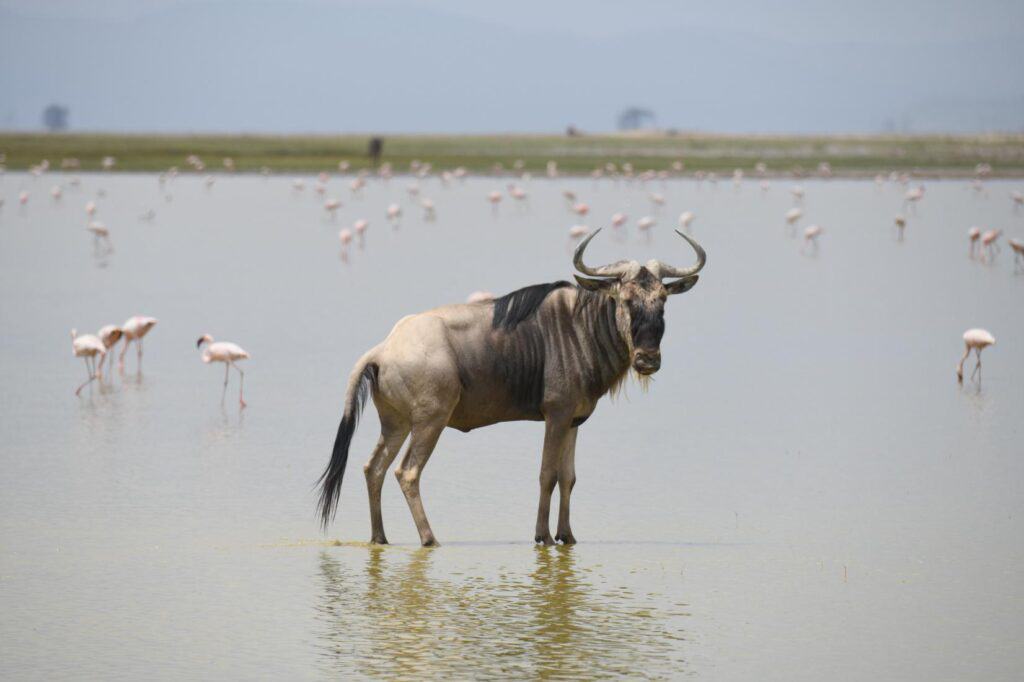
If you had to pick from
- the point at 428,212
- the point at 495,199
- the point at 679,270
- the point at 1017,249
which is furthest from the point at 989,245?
the point at 679,270

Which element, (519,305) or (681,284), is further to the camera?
(519,305)

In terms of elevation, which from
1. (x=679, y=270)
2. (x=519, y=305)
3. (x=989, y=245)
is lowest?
(x=519, y=305)

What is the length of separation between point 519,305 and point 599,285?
2.04ft

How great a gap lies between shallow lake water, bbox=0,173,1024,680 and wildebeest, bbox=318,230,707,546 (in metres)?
0.54

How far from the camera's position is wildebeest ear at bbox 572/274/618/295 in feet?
33.7

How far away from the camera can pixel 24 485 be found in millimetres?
12352

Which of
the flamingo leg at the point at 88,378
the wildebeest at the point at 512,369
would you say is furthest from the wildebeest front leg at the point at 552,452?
the flamingo leg at the point at 88,378

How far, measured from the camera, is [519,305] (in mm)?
10680

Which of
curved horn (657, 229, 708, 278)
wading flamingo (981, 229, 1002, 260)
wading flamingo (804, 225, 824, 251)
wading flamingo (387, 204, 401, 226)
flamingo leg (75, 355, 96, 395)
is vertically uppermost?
wading flamingo (387, 204, 401, 226)

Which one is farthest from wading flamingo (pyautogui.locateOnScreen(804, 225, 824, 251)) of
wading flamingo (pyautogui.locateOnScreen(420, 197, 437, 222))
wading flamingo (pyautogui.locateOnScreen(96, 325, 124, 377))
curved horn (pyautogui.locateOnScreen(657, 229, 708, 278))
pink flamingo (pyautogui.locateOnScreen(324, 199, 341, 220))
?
curved horn (pyautogui.locateOnScreen(657, 229, 708, 278))

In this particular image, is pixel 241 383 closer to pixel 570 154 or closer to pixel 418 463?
pixel 418 463

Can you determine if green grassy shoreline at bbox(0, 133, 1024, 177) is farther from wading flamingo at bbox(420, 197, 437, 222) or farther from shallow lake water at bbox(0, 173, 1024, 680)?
shallow lake water at bbox(0, 173, 1024, 680)

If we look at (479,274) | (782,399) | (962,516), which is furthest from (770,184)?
(962,516)

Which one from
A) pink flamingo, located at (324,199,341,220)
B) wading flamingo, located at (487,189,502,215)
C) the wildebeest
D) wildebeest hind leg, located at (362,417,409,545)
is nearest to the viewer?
the wildebeest
